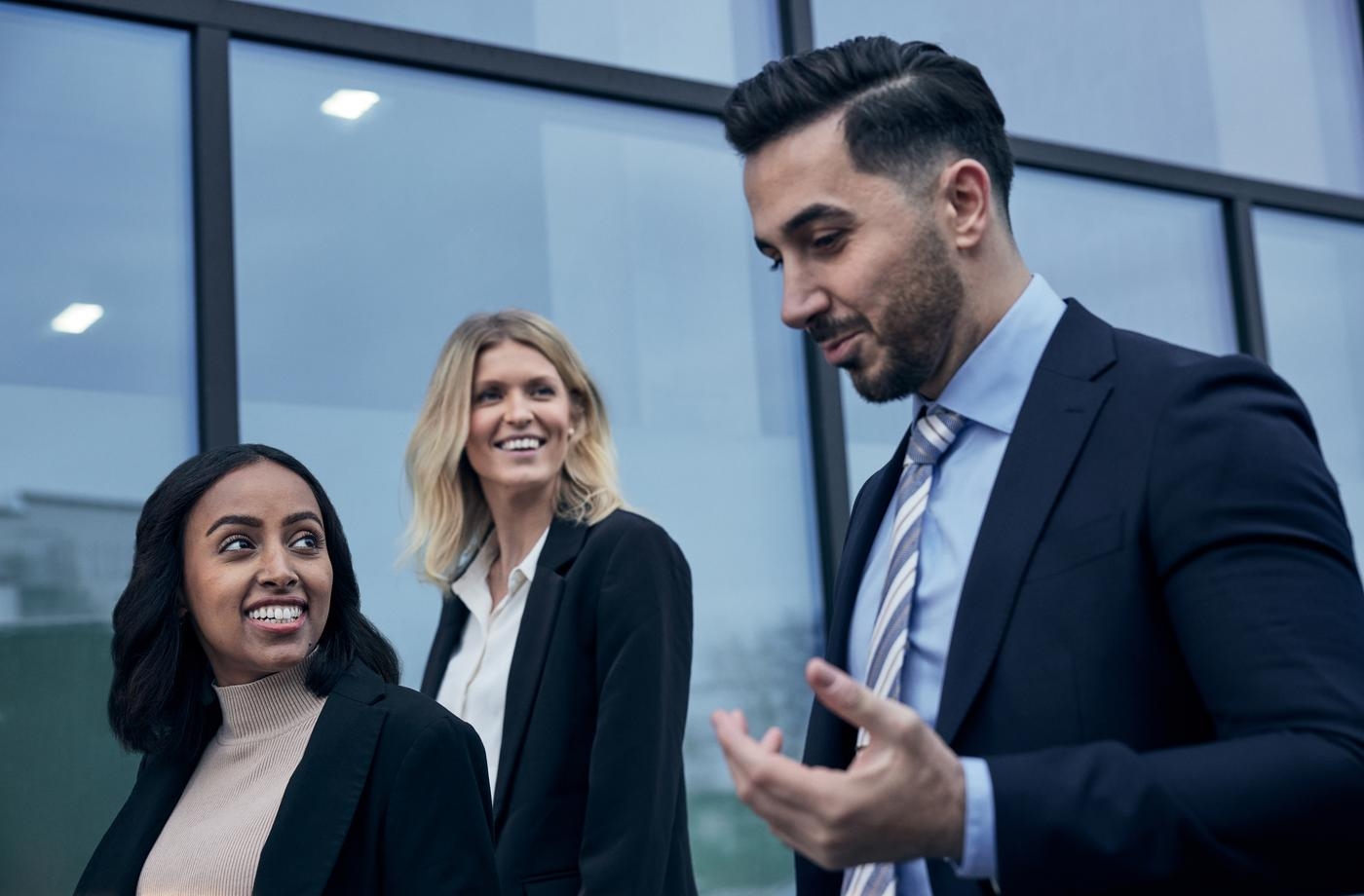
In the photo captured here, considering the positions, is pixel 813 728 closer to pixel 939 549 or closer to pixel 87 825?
pixel 939 549

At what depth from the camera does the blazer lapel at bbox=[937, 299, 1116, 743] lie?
155 cm

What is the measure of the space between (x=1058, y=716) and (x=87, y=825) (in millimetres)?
3018

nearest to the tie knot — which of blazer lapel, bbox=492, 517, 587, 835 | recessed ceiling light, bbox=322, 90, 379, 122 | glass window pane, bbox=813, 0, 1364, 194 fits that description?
blazer lapel, bbox=492, 517, 587, 835

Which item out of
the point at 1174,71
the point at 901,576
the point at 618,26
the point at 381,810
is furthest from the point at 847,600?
the point at 1174,71

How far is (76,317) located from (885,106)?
2.89 meters

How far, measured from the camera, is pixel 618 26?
16.7ft

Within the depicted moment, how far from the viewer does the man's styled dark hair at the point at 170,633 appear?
280cm

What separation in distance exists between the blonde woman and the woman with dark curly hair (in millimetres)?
415

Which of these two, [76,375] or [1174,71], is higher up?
[1174,71]

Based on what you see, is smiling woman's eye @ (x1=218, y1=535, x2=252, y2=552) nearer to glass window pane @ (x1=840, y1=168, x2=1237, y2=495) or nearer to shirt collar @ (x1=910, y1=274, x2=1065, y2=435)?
shirt collar @ (x1=910, y1=274, x2=1065, y2=435)

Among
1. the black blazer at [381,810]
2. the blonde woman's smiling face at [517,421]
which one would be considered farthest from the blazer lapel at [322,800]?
the blonde woman's smiling face at [517,421]

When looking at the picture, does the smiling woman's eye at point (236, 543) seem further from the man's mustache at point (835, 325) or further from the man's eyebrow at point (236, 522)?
the man's mustache at point (835, 325)

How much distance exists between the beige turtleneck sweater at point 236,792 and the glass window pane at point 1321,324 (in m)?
4.67

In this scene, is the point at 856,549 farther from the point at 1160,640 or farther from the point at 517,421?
the point at 517,421
